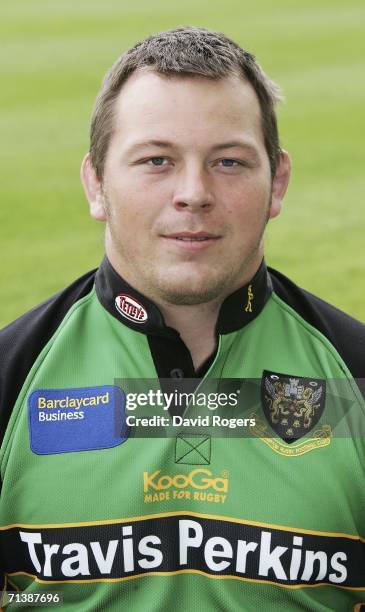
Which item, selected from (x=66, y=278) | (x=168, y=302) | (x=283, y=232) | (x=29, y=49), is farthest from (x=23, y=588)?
(x=29, y=49)

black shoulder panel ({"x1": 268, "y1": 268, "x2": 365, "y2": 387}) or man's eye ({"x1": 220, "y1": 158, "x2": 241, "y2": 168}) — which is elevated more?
man's eye ({"x1": 220, "y1": 158, "x2": 241, "y2": 168})

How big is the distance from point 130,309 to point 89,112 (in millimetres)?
8435

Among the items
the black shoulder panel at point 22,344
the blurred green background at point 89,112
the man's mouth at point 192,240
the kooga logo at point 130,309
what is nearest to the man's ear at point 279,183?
the man's mouth at point 192,240

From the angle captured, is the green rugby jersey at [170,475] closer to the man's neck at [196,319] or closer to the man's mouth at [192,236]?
the man's neck at [196,319]

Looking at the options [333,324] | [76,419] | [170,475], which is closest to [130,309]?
[76,419]

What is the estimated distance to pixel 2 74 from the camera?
1205 centimetres

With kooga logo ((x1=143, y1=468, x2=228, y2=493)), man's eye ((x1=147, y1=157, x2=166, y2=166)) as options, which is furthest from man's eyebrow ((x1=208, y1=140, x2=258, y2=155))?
kooga logo ((x1=143, y1=468, x2=228, y2=493))

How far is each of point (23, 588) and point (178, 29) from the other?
1303 mm

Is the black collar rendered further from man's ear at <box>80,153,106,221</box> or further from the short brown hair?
the short brown hair

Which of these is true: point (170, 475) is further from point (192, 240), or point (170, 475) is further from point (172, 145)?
point (172, 145)

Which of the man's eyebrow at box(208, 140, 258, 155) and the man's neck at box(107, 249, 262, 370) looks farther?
the man's neck at box(107, 249, 262, 370)

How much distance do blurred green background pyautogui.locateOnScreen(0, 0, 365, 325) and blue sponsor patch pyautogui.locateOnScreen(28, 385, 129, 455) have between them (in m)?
3.60

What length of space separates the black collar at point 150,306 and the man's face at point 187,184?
0.04 meters

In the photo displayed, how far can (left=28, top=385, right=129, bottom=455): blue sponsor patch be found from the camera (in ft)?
7.20
